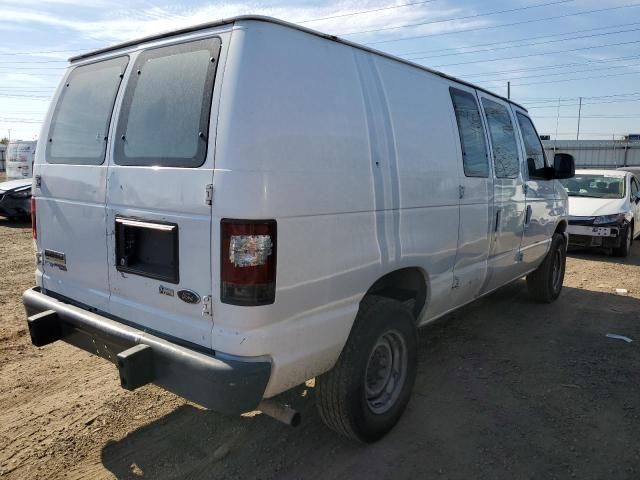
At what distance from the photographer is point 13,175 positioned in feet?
57.6

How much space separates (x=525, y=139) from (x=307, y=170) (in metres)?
3.59

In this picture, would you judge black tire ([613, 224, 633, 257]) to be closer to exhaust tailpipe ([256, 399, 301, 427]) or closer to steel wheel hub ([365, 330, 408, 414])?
steel wheel hub ([365, 330, 408, 414])

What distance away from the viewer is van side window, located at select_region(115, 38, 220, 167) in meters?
2.51

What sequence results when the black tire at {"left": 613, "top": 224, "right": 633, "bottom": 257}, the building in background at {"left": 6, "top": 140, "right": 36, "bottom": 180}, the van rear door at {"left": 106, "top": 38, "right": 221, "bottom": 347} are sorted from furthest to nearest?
the building in background at {"left": 6, "top": 140, "right": 36, "bottom": 180} → the black tire at {"left": 613, "top": 224, "right": 633, "bottom": 257} → the van rear door at {"left": 106, "top": 38, "right": 221, "bottom": 347}

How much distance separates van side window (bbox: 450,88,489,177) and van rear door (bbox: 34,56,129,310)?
2390mm

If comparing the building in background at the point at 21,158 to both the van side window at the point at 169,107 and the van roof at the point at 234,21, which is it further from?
the van side window at the point at 169,107

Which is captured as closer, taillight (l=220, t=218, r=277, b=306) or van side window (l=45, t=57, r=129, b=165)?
taillight (l=220, t=218, r=277, b=306)

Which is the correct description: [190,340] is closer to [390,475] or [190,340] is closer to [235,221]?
[235,221]

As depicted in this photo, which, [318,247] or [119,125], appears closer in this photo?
[318,247]

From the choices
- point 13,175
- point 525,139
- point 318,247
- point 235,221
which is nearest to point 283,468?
point 318,247

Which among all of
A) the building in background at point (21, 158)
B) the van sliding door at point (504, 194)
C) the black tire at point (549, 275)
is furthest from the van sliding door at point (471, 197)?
the building in background at point (21, 158)

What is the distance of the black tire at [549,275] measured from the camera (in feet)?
20.7

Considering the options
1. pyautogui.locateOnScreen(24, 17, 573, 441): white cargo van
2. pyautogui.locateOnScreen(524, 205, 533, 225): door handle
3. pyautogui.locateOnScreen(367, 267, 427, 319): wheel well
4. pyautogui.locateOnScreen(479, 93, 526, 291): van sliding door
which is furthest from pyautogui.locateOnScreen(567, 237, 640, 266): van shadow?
pyautogui.locateOnScreen(367, 267, 427, 319): wheel well

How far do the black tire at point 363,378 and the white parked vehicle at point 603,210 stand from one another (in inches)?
321
